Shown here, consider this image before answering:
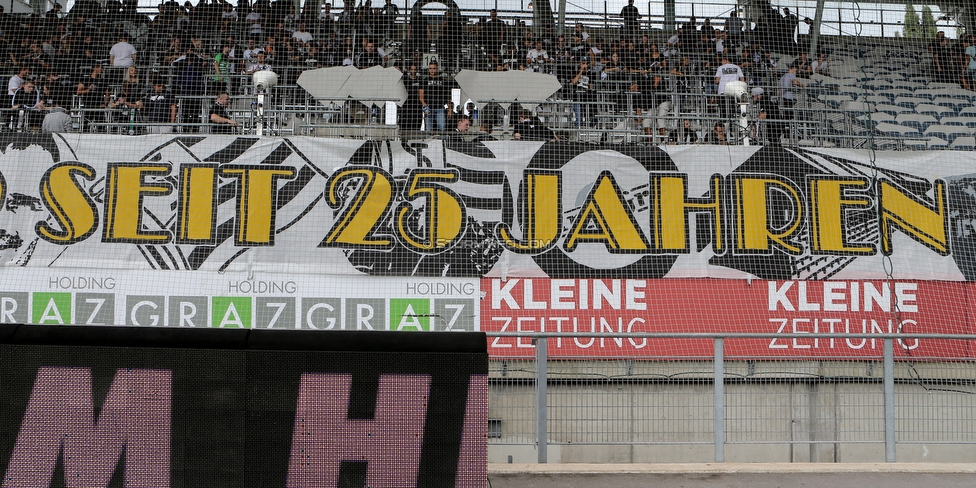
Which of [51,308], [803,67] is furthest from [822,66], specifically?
[51,308]

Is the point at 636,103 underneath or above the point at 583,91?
underneath

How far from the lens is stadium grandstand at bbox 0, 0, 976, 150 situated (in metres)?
12.7

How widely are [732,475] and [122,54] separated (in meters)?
11.5

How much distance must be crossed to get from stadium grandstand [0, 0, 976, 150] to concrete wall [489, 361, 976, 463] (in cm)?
518

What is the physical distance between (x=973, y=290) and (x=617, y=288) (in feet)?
15.0

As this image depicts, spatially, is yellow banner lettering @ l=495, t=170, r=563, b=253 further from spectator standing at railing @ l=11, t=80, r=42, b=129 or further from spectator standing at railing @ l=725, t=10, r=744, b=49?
spectator standing at railing @ l=11, t=80, r=42, b=129

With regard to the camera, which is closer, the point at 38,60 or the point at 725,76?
the point at 38,60

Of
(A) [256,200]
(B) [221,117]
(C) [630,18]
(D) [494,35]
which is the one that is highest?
(C) [630,18]

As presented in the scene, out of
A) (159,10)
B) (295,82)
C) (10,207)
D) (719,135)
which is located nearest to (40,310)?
(10,207)

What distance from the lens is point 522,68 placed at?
46.2ft

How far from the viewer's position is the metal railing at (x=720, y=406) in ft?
22.6

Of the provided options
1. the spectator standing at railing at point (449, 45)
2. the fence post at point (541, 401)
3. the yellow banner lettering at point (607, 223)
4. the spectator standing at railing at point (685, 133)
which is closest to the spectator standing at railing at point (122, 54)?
the spectator standing at railing at point (449, 45)

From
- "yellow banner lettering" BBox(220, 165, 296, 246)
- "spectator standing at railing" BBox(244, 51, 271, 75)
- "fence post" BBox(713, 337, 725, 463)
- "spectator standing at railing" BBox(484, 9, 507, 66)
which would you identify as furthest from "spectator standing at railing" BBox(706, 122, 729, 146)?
"spectator standing at railing" BBox(244, 51, 271, 75)

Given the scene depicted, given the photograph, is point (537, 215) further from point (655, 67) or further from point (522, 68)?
point (655, 67)
